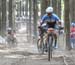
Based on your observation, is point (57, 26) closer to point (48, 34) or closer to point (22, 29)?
point (48, 34)

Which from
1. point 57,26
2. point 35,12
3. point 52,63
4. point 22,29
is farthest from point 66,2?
point 22,29

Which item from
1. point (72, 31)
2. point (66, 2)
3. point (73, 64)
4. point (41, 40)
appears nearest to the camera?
point (73, 64)

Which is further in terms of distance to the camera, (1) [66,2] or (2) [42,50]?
(1) [66,2]

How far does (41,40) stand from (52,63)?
3.35 metres

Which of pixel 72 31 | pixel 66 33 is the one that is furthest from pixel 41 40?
pixel 72 31

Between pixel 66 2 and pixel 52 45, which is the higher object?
pixel 66 2

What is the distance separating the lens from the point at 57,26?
40.0 ft

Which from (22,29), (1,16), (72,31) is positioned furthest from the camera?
(22,29)

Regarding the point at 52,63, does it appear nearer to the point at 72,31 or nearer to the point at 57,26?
the point at 57,26

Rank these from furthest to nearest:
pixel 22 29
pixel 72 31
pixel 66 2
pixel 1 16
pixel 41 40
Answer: pixel 22 29 < pixel 1 16 < pixel 72 31 < pixel 66 2 < pixel 41 40

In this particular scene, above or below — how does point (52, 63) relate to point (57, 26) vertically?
below

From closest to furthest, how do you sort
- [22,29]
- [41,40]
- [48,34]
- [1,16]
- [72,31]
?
[48,34] → [41,40] → [72,31] → [1,16] → [22,29]

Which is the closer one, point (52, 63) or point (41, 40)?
point (52, 63)

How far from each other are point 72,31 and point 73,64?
1107 centimetres
